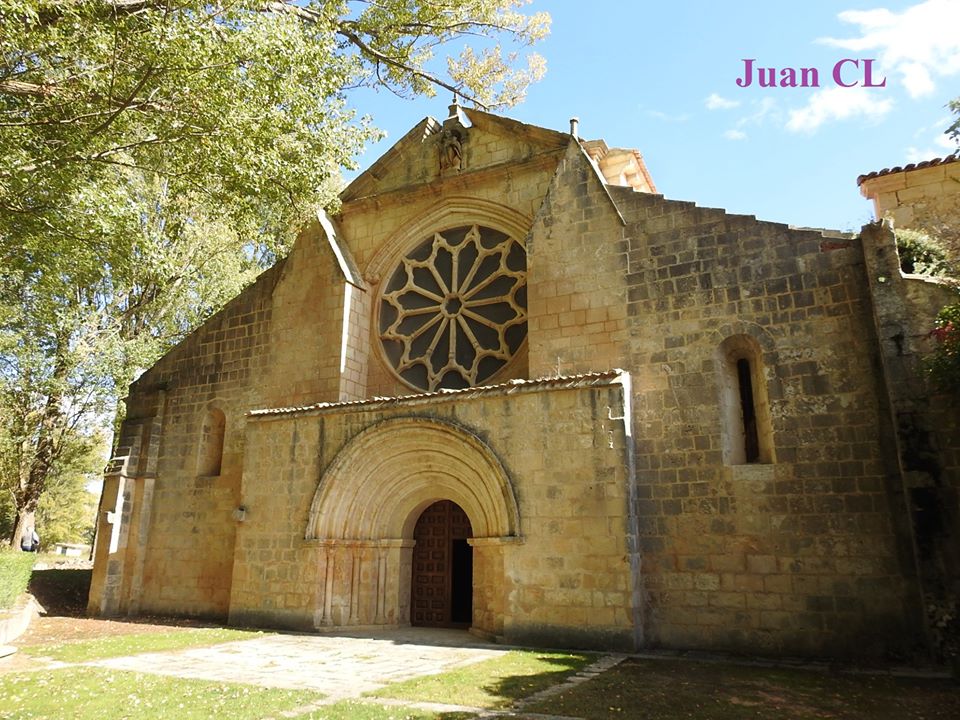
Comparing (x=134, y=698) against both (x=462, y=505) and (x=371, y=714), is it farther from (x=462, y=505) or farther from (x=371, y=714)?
(x=462, y=505)

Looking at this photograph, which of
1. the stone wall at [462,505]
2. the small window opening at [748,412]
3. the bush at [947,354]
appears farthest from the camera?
the small window opening at [748,412]

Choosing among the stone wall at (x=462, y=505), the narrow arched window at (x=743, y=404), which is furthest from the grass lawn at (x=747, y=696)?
the narrow arched window at (x=743, y=404)

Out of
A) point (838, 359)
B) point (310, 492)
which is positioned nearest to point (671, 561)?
point (838, 359)

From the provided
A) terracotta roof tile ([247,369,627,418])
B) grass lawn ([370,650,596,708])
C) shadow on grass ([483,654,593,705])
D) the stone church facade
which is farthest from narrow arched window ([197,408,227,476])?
shadow on grass ([483,654,593,705])

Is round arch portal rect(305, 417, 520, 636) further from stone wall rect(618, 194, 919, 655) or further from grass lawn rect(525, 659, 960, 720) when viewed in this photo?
grass lawn rect(525, 659, 960, 720)

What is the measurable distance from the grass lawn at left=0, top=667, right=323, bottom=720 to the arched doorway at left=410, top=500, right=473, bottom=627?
16.1 feet

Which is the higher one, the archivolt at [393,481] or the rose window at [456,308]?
the rose window at [456,308]

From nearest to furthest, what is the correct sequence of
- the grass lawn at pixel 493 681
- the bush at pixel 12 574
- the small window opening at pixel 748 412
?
1. the grass lawn at pixel 493 681
2. the small window opening at pixel 748 412
3. the bush at pixel 12 574

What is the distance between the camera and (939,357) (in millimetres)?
7391

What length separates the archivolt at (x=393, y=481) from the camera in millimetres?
9789

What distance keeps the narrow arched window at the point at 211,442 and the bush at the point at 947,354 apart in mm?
11487

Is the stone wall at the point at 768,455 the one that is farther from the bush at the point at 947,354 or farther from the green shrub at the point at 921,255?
the green shrub at the point at 921,255

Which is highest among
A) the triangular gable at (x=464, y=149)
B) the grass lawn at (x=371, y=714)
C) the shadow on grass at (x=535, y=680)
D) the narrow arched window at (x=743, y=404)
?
the triangular gable at (x=464, y=149)

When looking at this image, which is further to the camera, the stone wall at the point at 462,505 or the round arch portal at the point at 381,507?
the round arch portal at the point at 381,507
